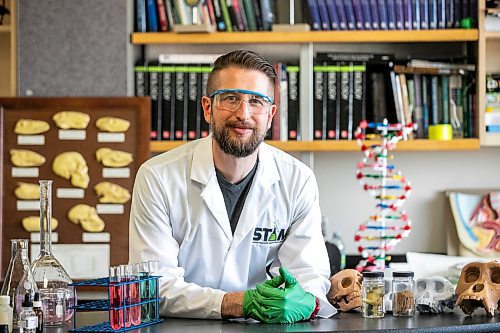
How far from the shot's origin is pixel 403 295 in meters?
2.56

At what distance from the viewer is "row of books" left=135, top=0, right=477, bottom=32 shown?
4191mm

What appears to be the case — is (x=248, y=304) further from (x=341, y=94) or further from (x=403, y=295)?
(x=341, y=94)

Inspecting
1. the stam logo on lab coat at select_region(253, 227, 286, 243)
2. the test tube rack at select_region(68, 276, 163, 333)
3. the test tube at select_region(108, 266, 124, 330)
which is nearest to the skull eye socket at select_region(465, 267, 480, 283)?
the stam logo on lab coat at select_region(253, 227, 286, 243)

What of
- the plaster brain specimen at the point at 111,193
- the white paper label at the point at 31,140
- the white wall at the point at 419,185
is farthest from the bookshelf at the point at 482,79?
the white paper label at the point at 31,140

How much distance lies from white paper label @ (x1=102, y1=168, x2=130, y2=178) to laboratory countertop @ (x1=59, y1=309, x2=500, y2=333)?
1.64 m

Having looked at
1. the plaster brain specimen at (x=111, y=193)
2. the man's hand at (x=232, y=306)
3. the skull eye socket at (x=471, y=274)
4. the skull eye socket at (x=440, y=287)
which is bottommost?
the man's hand at (x=232, y=306)

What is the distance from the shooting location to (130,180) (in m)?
4.21

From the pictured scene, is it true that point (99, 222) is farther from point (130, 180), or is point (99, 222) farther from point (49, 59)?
point (49, 59)

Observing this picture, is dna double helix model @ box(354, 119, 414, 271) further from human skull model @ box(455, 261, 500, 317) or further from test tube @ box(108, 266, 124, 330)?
test tube @ box(108, 266, 124, 330)

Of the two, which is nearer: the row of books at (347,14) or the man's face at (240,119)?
the man's face at (240,119)

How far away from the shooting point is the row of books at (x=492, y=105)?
4.17 meters

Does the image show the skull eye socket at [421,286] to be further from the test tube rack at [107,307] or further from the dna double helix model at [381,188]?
the dna double helix model at [381,188]

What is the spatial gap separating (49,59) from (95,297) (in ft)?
3.26

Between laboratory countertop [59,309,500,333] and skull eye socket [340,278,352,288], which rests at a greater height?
skull eye socket [340,278,352,288]
